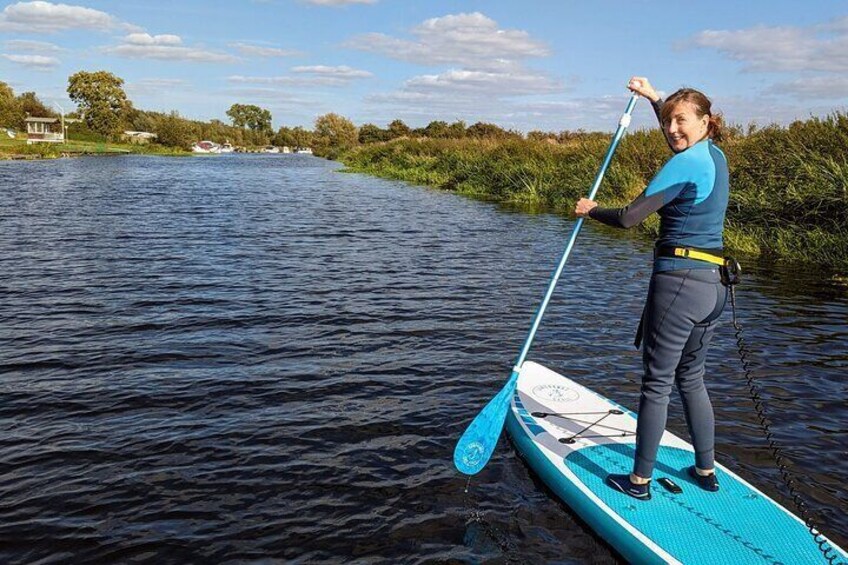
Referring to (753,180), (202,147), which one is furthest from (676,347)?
(202,147)

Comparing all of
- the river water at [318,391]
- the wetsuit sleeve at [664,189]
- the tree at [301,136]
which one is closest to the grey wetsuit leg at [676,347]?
the wetsuit sleeve at [664,189]

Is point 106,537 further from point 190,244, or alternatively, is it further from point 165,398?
point 190,244

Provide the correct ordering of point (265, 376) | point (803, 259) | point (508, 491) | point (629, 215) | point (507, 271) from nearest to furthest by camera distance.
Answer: point (629, 215)
point (508, 491)
point (265, 376)
point (507, 271)
point (803, 259)

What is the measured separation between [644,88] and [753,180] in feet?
49.6

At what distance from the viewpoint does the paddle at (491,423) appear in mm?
5051

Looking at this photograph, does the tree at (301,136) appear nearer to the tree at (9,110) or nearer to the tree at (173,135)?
the tree at (173,135)

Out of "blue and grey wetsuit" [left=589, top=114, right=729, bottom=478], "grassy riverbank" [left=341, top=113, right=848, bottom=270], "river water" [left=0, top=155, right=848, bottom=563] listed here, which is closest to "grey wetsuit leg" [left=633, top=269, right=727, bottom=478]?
"blue and grey wetsuit" [left=589, top=114, right=729, bottom=478]

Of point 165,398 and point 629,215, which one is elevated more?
point 629,215

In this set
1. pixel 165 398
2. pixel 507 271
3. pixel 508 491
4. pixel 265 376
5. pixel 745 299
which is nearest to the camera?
pixel 508 491

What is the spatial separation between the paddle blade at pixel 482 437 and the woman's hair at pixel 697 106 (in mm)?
2371

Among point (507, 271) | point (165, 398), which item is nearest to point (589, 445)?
point (165, 398)

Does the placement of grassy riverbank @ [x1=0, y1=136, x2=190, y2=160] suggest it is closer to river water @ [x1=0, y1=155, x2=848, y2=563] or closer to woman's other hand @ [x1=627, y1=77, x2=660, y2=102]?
river water @ [x1=0, y1=155, x2=848, y2=563]

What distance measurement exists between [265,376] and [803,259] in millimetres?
13427

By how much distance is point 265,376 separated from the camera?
7492mm
